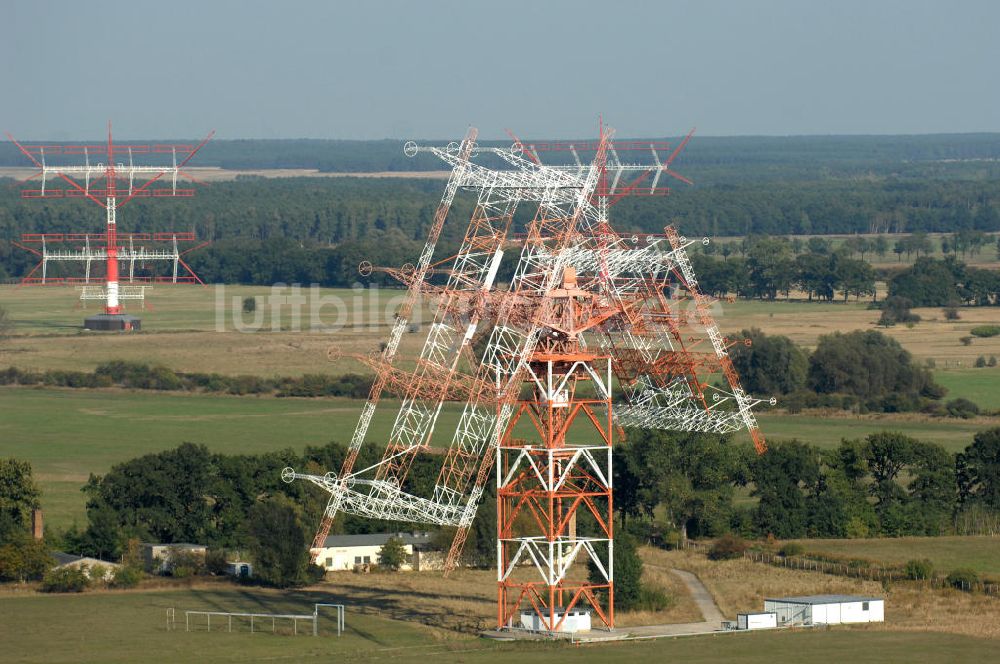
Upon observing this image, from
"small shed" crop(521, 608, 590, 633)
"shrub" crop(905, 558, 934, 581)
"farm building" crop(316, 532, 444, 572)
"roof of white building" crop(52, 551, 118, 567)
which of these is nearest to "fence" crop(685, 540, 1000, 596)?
"shrub" crop(905, 558, 934, 581)

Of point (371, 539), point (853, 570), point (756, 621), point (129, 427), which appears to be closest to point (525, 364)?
point (756, 621)

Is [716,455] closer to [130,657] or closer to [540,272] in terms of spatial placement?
[540,272]

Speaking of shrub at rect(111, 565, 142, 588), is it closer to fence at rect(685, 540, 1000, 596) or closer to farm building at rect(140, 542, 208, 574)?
farm building at rect(140, 542, 208, 574)

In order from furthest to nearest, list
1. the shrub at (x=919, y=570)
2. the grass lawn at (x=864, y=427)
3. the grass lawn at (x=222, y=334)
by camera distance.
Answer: the grass lawn at (x=222, y=334)
the grass lawn at (x=864, y=427)
the shrub at (x=919, y=570)

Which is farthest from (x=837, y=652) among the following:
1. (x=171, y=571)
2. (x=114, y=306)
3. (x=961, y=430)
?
(x=114, y=306)

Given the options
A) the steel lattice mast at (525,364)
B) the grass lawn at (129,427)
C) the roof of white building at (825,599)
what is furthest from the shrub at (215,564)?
the roof of white building at (825,599)

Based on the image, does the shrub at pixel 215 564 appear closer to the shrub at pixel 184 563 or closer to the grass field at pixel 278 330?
the shrub at pixel 184 563

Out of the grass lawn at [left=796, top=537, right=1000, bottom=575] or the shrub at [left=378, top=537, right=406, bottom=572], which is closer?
the grass lawn at [left=796, top=537, right=1000, bottom=575]
